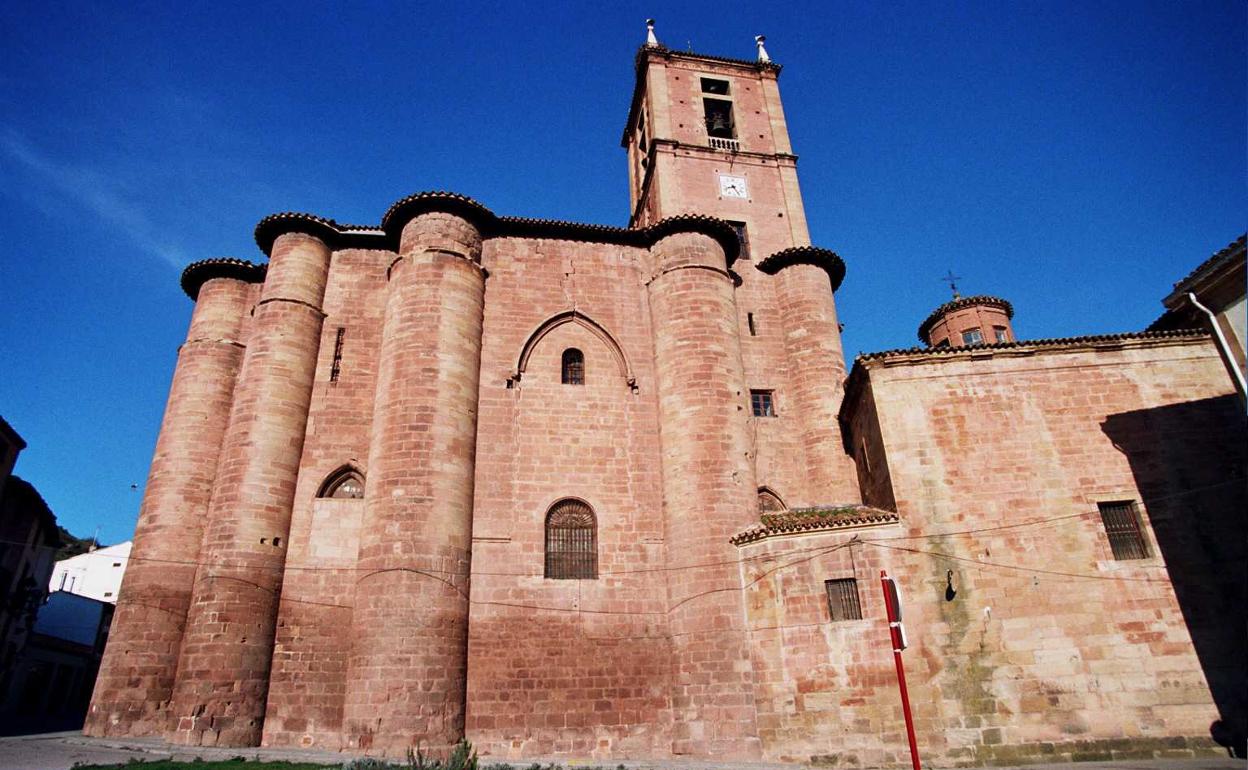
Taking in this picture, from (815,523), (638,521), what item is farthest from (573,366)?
(815,523)

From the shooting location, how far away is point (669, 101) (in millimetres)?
23172

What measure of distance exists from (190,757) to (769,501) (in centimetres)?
1180

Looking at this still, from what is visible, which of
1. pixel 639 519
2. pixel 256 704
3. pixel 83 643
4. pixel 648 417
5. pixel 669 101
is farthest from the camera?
pixel 83 643

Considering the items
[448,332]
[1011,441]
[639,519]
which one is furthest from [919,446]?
[448,332]

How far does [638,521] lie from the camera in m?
15.2

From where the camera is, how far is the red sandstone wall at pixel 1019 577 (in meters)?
11.5

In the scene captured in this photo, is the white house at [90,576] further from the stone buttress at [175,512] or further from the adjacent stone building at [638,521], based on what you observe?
the adjacent stone building at [638,521]

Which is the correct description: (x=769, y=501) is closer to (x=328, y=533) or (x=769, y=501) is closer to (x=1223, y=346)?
(x=1223, y=346)

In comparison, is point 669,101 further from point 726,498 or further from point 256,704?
point 256,704

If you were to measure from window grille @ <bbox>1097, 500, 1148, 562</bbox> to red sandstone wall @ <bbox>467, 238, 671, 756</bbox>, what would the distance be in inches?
329

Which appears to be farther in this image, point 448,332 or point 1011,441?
point 448,332

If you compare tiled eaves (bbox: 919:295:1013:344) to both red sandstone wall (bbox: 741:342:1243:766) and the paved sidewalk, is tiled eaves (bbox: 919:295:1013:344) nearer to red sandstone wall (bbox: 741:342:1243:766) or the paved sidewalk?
red sandstone wall (bbox: 741:342:1243:766)

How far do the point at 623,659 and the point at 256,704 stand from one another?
22.4ft

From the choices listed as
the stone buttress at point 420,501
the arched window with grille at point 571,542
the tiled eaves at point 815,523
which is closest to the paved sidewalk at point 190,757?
the stone buttress at point 420,501
